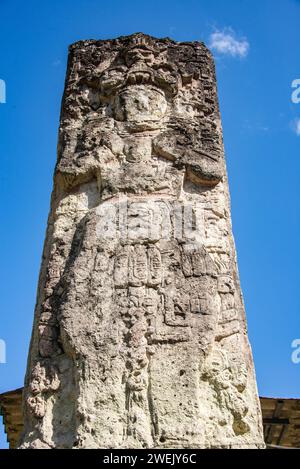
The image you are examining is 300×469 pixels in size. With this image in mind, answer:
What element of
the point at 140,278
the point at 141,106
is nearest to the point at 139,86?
the point at 141,106

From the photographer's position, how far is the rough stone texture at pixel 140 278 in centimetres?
423

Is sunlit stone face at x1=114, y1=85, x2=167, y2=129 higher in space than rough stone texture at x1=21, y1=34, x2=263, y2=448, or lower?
higher

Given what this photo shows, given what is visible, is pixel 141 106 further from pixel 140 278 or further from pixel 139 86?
pixel 140 278

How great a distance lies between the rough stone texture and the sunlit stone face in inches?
0.6

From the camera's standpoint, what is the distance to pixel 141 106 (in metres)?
5.91

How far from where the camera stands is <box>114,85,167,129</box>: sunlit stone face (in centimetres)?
586

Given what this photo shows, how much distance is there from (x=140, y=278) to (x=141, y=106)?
6.72 ft

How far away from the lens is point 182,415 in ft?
13.5

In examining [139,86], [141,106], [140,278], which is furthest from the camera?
[139,86]

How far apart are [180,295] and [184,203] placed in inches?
39.7

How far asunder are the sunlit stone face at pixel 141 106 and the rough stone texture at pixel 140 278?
1cm

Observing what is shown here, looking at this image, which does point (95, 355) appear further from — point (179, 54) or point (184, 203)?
point (179, 54)

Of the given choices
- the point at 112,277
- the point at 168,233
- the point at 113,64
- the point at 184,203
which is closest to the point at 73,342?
the point at 112,277
